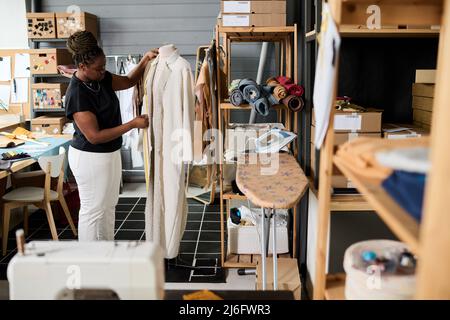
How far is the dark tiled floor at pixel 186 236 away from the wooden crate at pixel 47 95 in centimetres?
131

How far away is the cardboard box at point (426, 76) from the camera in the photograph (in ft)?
8.80

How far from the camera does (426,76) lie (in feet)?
8.93

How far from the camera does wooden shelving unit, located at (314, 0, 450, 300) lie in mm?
736

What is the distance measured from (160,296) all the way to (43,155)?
2.94 m

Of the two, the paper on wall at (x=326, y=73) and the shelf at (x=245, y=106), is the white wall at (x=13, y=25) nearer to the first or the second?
the shelf at (x=245, y=106)

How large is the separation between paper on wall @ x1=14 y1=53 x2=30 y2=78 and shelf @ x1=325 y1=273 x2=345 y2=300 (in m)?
5.08

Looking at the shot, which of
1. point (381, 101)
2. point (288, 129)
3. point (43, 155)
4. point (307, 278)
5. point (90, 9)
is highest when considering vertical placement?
point (90, 9)

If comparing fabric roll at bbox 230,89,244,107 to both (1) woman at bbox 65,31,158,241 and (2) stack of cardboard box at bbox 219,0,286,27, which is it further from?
(1) woman at bbox 65,31,158,241

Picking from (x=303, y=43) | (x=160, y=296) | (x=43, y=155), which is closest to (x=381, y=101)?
(x=303, y=43)

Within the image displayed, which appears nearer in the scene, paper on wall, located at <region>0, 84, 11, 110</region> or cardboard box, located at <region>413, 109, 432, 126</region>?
cardboard box, located at <region>413, 109, 432, 126</region>

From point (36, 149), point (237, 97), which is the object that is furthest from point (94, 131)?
point (36, 149)

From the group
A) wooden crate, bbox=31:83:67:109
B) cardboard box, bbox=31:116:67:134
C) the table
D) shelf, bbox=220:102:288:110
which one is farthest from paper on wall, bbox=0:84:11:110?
shelf, bbox=220:102:288:110
